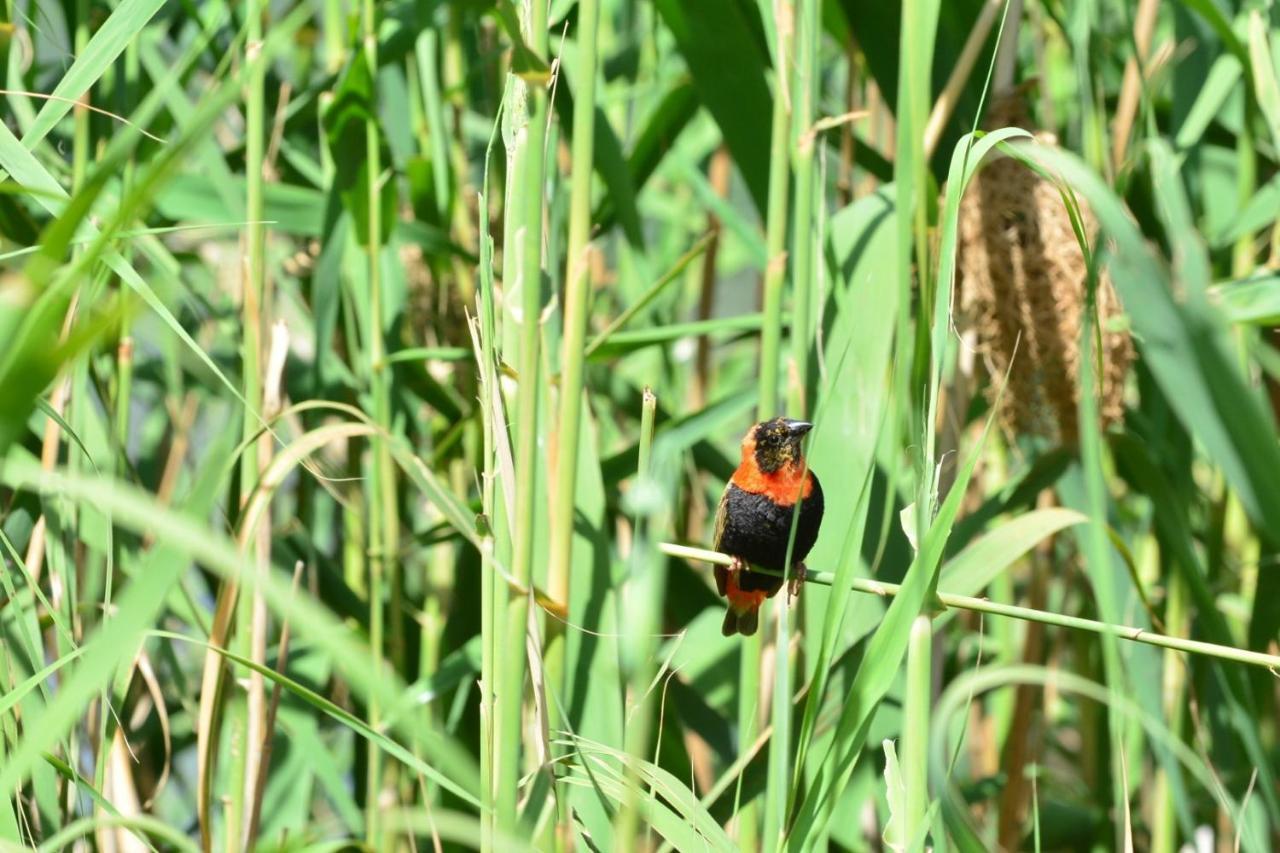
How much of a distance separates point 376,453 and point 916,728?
3.11 ft

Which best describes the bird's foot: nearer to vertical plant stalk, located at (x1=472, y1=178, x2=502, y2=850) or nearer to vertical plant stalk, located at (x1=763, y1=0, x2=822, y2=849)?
vertical plant stalk, located at (x1=763, y1=0, x2=822, y2=849)

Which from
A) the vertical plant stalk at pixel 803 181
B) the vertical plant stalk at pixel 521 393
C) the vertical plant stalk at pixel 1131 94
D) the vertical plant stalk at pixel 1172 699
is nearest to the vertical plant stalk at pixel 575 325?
the vertical plant stalk at pixel 521 393

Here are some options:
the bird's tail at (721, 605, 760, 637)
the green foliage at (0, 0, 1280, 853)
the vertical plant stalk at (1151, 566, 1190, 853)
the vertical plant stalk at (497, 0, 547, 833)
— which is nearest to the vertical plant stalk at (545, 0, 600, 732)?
the green foliage at (0, 0, 1280, 853)

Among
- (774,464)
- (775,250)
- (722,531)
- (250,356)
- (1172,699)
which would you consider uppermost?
(775,250)

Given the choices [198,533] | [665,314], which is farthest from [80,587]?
[198,533]

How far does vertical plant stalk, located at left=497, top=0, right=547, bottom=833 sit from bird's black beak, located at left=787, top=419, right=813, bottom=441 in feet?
1.85

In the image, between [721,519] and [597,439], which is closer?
[721,519]

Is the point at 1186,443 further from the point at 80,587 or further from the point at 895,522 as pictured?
the point at 80,587

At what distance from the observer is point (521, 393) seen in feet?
3.09

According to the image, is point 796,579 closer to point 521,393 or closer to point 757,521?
point 757,521

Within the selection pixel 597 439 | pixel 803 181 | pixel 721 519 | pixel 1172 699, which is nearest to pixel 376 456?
pixel 597 439

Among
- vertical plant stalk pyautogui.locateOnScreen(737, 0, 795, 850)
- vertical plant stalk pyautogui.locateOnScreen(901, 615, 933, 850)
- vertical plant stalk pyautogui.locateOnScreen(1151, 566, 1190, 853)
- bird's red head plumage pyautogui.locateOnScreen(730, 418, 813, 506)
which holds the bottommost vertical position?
vertical plant stalk pyautogui.locateOnScreen(1151, 566, 1190, 853)

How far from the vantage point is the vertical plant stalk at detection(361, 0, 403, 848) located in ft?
5.13

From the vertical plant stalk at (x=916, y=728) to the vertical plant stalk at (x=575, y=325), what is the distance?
13.5 inches
